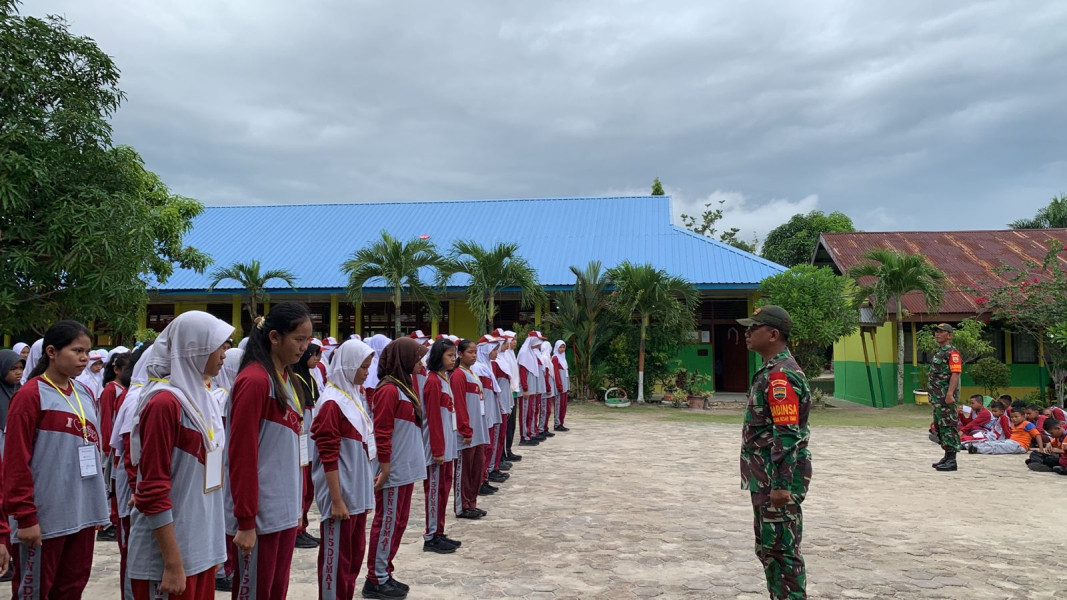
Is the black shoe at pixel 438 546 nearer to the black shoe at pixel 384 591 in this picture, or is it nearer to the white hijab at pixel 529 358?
the black shoe at pixel 384 591

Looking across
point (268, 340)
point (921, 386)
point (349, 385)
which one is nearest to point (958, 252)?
point (921, 386)

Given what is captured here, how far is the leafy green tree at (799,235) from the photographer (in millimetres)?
33812

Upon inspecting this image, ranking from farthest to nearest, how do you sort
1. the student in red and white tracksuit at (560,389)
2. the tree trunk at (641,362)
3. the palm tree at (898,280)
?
the tree trunk at (641,362) → the palm tree at (898,280) → the student in red and white tracksuit at (560,389)

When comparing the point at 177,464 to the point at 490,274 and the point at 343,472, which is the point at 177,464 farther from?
the point at 490,274

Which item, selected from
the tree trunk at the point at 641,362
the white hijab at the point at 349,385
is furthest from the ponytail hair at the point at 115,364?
the tree trunk at the point at 641,362

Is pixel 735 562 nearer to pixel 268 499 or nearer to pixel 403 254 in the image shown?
pixel 268 499

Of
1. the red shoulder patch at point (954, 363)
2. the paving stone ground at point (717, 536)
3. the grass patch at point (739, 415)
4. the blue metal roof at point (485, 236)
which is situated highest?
the blue metal roof at point (485, 236)

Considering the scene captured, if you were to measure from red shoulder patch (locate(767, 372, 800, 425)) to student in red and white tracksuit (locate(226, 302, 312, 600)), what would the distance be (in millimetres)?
2394

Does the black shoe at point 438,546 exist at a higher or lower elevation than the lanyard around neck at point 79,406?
lower

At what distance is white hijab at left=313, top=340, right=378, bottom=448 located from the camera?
404 centimetres

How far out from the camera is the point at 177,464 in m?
2.74

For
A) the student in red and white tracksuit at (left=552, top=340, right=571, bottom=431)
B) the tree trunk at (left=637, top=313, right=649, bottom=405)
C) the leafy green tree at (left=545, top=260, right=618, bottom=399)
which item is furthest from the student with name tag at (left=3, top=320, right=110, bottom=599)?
the tree trunk at (left=637, top=313, right=649, bottom=405)

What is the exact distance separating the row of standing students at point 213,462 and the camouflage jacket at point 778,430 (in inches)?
80.9

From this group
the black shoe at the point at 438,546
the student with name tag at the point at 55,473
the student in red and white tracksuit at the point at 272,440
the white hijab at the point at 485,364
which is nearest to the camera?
the student in red and white tracksuit at the point at 272,440
